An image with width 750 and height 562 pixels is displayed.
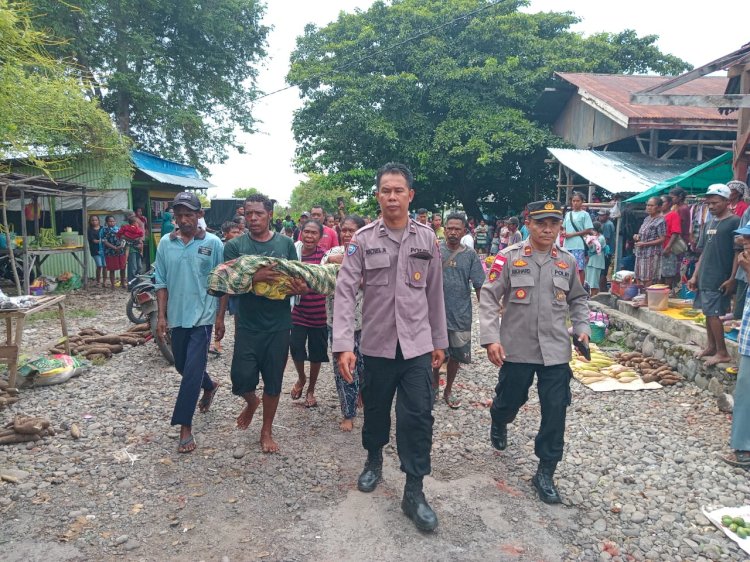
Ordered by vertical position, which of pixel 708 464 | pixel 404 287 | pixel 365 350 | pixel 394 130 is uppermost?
pixel 394 130

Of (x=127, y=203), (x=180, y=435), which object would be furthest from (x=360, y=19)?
(x=180, y=435)

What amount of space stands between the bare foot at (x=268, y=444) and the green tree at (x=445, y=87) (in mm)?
15309

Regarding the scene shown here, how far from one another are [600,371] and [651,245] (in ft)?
9.89

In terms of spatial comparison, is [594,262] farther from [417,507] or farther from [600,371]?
[417,507]

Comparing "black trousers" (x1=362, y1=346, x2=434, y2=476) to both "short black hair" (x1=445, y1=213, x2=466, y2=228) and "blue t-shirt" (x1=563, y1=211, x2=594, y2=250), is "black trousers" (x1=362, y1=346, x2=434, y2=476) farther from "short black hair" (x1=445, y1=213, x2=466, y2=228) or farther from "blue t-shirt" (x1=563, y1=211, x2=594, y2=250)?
"blue t-shirt" (x1=563, y1=211, x2=594, y2=250)

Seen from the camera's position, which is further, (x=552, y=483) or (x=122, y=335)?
(x=122, y=335)

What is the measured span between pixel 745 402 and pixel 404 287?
2.79m

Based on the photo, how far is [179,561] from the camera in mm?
2963

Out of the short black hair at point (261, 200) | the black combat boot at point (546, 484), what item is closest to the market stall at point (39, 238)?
the short black hair at point (261, 200)

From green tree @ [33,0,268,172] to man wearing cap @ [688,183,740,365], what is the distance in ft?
57.5

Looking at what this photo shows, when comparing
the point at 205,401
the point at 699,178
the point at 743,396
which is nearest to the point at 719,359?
the point at 743,396

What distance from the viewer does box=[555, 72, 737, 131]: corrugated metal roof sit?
41.9 feet

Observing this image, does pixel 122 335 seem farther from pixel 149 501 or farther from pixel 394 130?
pixel 394 130

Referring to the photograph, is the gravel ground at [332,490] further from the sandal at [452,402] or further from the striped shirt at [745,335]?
the striped shirt at [745,335]
